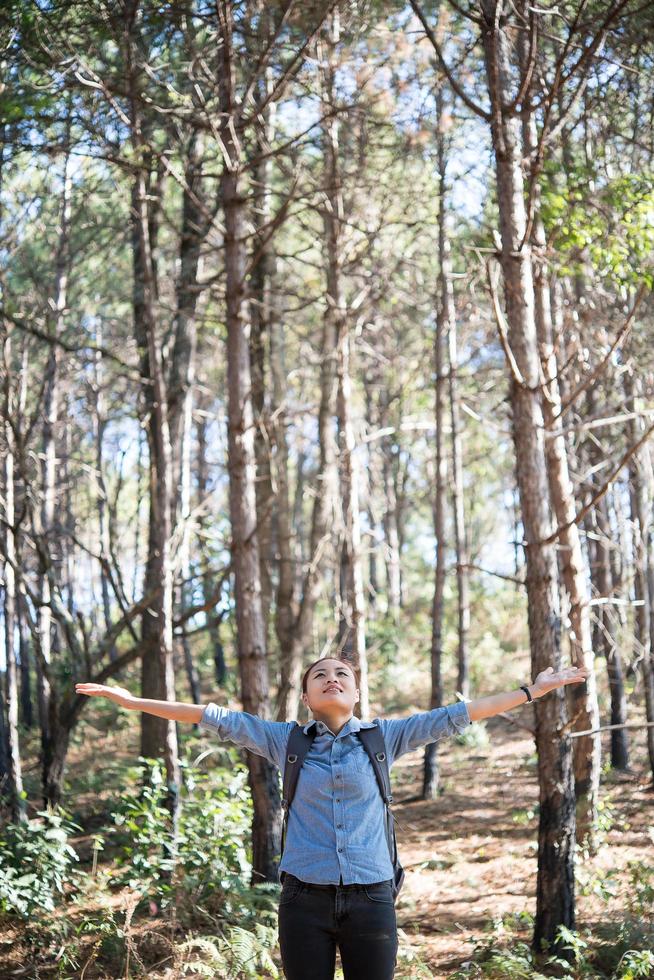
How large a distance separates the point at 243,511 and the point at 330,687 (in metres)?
4.21

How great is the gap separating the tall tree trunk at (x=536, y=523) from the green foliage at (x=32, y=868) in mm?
3181

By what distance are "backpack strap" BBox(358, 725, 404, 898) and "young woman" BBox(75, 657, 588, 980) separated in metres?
0.02

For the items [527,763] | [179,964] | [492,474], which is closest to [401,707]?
[527,763]

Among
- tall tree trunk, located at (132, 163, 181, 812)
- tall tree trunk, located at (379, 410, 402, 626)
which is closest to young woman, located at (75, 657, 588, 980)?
tall tree trunk, located at (132, 163, 181, 812)

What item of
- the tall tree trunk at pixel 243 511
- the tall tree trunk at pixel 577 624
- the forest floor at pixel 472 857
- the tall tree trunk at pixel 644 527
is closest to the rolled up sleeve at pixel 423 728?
the forest floor at pixel 472 857

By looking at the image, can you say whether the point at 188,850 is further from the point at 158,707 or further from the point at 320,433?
the point at 320,433

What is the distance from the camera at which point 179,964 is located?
5551 mm

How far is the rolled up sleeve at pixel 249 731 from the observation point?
11.4 feet

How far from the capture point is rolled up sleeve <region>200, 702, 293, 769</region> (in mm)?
3475

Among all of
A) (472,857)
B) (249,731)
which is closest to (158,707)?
(249,731)

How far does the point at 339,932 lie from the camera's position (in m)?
3.09

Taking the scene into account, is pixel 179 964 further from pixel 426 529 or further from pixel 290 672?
pixel 426 529

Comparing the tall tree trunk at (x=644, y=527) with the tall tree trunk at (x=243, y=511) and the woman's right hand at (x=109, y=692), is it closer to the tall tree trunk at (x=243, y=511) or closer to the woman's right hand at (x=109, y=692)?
the tall tree trunk at (x=243, y=511)

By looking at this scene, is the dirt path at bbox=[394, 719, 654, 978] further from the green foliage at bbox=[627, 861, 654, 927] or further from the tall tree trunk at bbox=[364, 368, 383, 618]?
the tall tree trunk at bbox=[364, 368, 383, 618]
